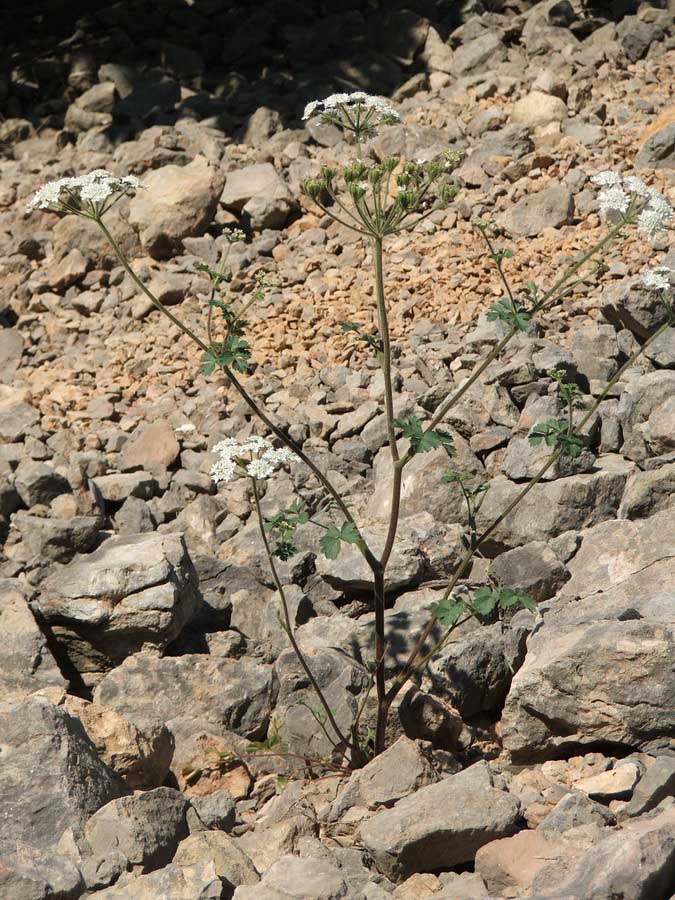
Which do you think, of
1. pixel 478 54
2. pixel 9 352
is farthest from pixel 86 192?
pixel 478 54

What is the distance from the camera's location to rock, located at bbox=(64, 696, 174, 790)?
381cm

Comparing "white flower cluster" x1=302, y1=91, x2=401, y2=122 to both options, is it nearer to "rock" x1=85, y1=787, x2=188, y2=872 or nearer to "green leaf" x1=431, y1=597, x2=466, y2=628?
"green leaf" x1=431, y1=597, x2=466, y2=628

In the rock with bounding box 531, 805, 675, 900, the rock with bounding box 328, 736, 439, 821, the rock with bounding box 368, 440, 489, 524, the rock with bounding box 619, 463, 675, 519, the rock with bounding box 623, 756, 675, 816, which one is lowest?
the rock with bounding box 368, 440, 489, 524

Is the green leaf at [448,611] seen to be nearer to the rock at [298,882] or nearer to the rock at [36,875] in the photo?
the rock at [298,882]

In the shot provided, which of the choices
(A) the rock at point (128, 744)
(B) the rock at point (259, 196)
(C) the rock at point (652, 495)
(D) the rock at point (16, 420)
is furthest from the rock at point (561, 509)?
(B) the rock at point (259, 196)

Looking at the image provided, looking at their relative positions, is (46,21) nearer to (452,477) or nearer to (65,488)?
(65,488)

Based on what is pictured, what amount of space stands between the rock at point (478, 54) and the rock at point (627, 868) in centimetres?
812

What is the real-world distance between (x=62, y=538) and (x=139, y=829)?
2715 mm

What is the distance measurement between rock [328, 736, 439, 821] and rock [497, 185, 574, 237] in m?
4.58

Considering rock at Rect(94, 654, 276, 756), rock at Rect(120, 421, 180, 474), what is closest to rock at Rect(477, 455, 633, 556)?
rock at Rect(94, 654, 276, 756)

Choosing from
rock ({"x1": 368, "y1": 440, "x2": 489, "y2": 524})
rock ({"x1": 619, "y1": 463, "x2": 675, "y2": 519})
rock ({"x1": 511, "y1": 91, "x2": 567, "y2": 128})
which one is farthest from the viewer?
rock ({"x1": 511, "y1": 91, "x2": 567, "y2": 128})

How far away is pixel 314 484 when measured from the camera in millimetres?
6020

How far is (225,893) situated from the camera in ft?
9.72

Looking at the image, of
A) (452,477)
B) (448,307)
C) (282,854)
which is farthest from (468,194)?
(282,854)
